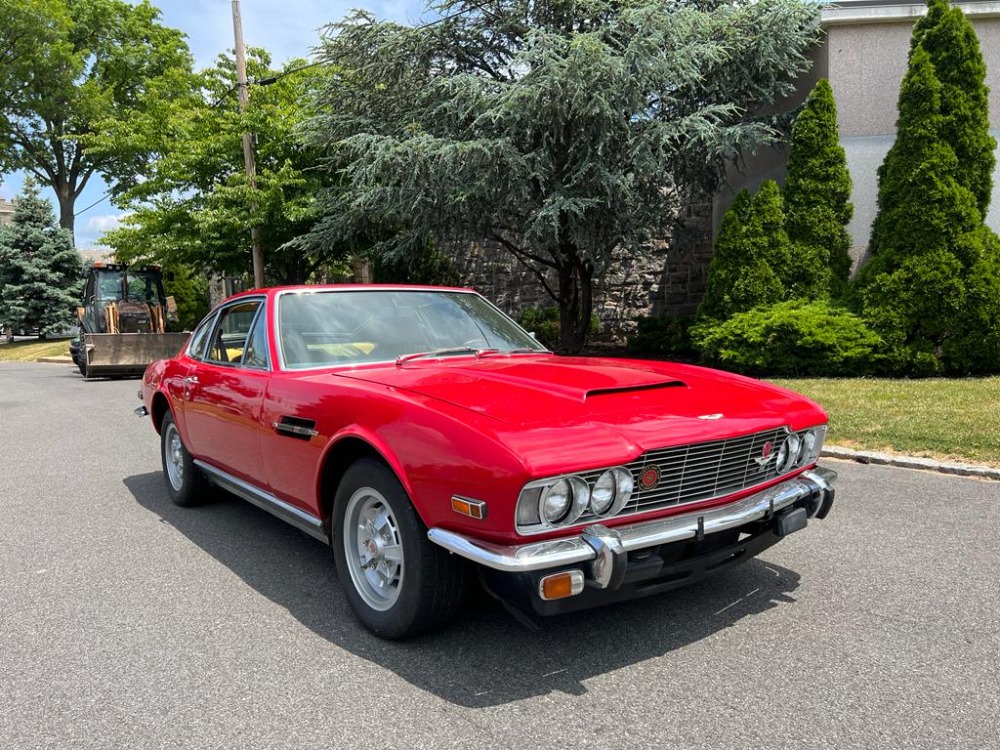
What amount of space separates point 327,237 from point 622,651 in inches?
547

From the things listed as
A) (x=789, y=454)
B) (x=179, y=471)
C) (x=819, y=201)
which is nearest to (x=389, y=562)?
(x=789, y=454)

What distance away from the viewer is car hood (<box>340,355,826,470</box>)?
2.73 m

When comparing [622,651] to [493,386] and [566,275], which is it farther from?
[566,275]

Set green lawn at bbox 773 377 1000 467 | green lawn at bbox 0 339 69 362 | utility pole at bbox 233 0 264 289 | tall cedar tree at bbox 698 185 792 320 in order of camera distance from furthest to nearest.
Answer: green lawn at bbox 0 339 69 362 → utility pole at bbox 233 0 264 289 → tall cedar tree at bbox 698 185 792 320 → green lawn at bbox 773 377 1000 467

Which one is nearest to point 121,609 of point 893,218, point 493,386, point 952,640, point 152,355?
point 493,386

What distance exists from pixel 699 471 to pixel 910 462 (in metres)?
4.18

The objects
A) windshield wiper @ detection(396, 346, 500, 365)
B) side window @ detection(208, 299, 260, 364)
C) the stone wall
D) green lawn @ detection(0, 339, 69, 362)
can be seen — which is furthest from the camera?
green lawn @ detection(0, 339, 69, 362)

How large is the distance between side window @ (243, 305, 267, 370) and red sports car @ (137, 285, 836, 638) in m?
0.02

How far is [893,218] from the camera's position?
10.5m

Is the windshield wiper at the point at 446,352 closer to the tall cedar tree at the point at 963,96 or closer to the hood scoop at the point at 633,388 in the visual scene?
the hood scoop at the point at 633,388

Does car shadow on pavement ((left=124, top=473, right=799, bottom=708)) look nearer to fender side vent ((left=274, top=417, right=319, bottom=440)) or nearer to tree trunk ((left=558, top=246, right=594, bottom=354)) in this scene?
fender side vent ((left=274, top=417, right=319, bottom=440))

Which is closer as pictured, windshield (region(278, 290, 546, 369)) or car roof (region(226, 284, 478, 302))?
windshield (region(278, 290, 546, 369))

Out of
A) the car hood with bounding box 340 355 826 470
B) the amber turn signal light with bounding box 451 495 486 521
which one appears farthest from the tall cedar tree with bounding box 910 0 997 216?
the amber turn signal light with bounding box 451 495 486 521

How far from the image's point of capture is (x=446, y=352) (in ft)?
13.4
